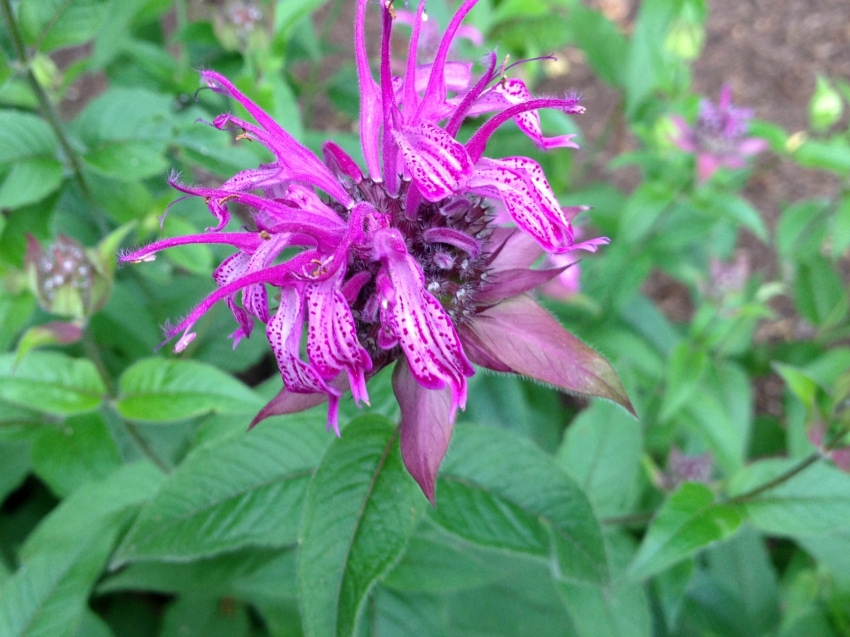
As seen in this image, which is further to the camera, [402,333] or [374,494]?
[374,494]

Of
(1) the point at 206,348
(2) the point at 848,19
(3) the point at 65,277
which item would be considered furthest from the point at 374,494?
(2) the point at 848,19

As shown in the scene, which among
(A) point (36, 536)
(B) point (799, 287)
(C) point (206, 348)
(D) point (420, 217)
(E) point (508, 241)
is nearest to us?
(D) point (420, 217)

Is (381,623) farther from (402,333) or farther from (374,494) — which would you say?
(402,333)

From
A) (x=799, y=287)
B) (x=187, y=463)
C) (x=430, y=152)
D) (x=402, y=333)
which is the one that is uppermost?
(x=430, y=152)

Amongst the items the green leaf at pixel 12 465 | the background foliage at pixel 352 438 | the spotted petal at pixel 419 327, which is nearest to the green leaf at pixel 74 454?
the background foliage at pixel 352 438

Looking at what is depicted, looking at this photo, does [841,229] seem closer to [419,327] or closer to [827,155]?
[827,155]

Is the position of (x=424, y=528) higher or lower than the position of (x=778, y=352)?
higher

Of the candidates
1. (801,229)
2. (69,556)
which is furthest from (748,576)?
(69,556)

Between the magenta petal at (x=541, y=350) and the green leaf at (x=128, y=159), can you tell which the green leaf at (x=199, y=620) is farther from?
the magenta petal at (x=541, y=350)
